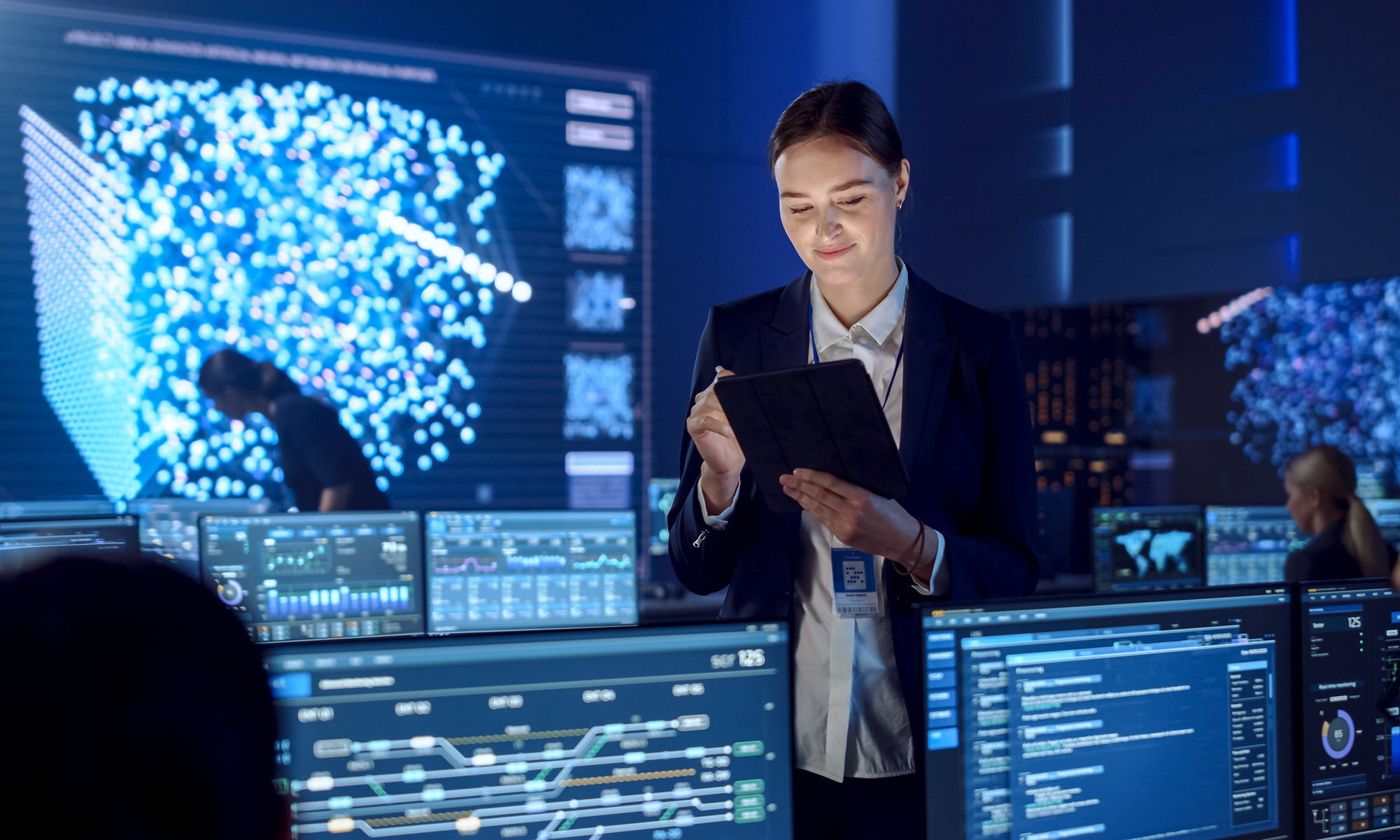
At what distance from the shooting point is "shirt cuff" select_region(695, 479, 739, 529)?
1276 millimetres

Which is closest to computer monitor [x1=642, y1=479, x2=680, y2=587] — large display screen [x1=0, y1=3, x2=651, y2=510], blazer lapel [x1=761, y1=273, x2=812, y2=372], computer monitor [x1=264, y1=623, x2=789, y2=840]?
large display screen [x1=0, y1=3, x2=651, y2=510]

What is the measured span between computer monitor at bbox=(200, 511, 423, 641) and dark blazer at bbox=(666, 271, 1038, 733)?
5.45ft

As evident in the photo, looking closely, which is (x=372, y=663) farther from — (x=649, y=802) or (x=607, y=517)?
(x=607, y=517)

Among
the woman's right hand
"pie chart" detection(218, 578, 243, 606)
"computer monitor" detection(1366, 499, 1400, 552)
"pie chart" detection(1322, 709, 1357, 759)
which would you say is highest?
the woman's right hand

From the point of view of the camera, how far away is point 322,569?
9.09ft

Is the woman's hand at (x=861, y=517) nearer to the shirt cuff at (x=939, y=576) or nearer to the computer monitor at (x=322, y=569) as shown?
the shirt cuff at (x=939, y=576)

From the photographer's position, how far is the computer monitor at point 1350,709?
1317mm

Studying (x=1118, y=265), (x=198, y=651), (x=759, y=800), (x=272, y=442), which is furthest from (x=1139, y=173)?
(x=198, y=651)

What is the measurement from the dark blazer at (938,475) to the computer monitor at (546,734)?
202 millimetres

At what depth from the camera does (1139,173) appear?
4.55 m

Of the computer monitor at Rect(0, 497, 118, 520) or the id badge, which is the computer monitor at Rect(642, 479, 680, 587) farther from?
the id badge

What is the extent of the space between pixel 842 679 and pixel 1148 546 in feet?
9.32

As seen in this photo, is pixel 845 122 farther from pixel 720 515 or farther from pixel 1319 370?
pixel 1319 370

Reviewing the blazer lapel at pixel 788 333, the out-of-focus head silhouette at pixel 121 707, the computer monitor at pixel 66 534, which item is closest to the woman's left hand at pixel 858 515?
the blazer lapel at pixel 788 333
